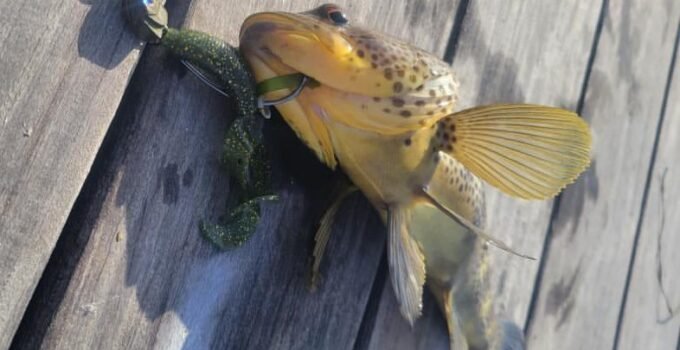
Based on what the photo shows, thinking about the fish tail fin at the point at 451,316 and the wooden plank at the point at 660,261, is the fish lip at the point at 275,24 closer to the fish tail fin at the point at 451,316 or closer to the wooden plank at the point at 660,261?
the fish tail fin at the point at 451,316

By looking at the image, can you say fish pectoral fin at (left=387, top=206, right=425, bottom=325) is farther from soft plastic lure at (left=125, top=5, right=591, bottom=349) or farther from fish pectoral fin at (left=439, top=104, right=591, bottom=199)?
fish pectoral fin at (left=439, top=104, right=591, bottom=199)

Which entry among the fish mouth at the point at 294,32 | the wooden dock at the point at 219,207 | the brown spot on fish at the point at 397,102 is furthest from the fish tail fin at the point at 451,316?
the fish mouth at the point at 294,32

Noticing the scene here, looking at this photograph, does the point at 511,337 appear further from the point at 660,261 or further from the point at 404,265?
the point at 660,261

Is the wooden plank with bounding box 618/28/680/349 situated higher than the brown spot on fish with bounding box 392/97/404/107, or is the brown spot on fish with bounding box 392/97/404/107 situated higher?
the brown spot on fish with bounding box 392/97/404/107

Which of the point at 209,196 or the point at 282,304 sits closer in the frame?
the point at 209,196

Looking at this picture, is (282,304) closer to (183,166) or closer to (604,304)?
(183,166)

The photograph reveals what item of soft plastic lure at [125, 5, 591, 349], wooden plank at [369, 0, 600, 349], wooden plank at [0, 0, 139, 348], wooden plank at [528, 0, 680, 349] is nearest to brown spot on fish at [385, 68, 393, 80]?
soft plastic lure at [125, 5, 591, 349]

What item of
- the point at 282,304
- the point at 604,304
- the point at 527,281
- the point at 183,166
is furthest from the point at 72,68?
the point at 604,304
